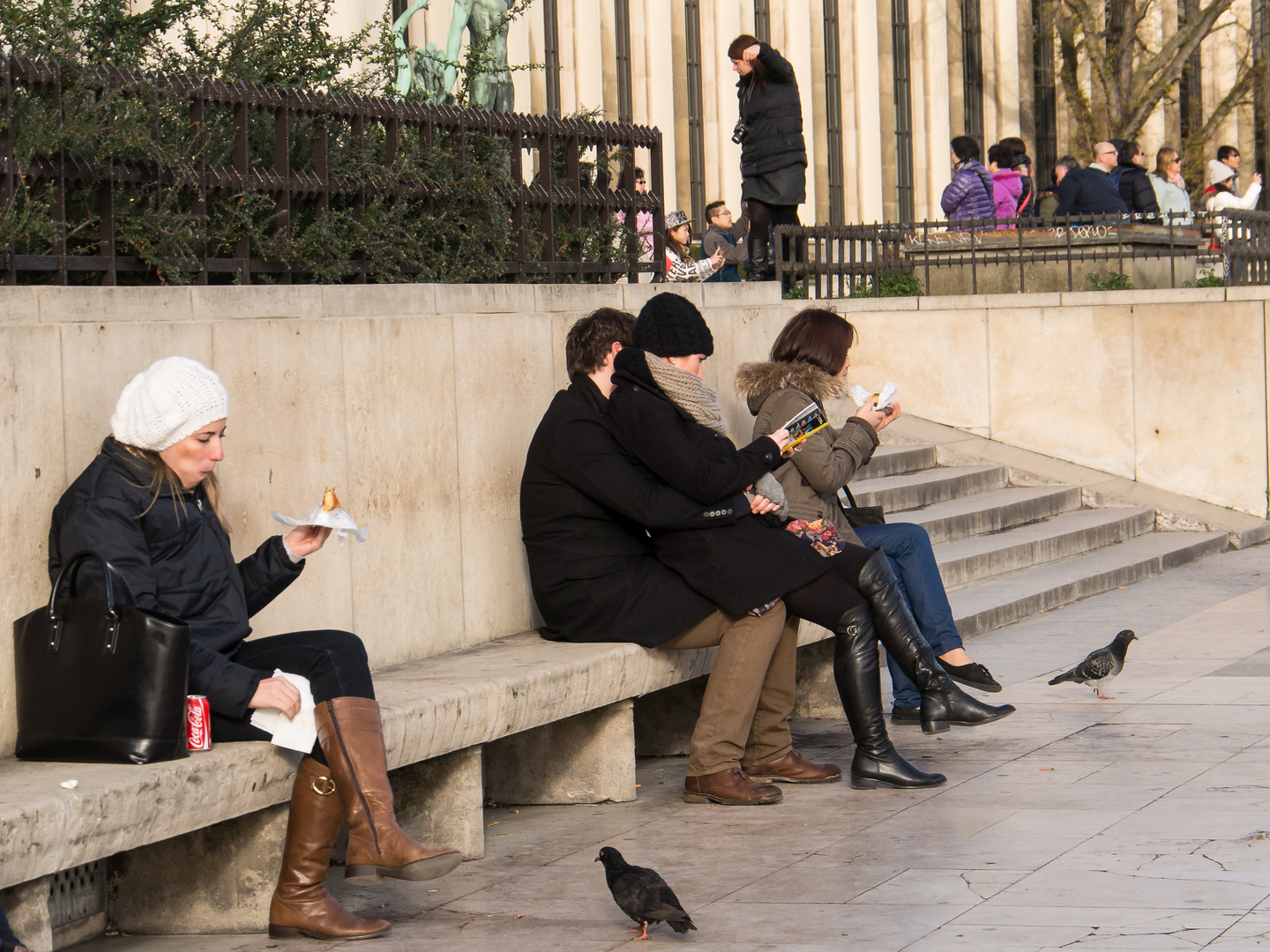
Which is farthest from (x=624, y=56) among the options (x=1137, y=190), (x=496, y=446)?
(x=496, y=446)

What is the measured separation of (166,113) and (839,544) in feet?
9.69

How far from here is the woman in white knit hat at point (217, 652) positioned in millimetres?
4484

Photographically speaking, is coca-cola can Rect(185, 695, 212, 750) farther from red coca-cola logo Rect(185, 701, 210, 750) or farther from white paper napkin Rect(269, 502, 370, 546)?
white paper napkin Rect(269, 502, 370, 546)

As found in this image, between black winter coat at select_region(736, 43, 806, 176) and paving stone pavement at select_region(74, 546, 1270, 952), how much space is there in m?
8.09

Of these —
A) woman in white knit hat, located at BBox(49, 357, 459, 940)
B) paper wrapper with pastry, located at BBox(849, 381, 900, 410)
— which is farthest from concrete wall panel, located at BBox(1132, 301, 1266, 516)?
woman in white knit hat, located at BBox(49, 357, 459, 940)

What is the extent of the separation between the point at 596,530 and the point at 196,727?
192 cm

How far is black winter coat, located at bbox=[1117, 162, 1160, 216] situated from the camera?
1806 centimetres

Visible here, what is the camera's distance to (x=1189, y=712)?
7328 mm

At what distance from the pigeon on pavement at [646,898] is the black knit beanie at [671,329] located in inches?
83.7

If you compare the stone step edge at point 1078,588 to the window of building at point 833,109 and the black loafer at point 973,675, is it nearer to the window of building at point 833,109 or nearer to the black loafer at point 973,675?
Answer: the black loafer at point 973,675

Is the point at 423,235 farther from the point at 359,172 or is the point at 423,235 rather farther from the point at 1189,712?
the point at 1189,712

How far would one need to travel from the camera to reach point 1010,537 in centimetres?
1205

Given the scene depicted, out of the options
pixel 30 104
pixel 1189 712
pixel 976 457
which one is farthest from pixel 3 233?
pixel 976 457

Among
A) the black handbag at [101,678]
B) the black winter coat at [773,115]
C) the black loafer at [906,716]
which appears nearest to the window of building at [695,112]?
the black winter coat at [773,115]
